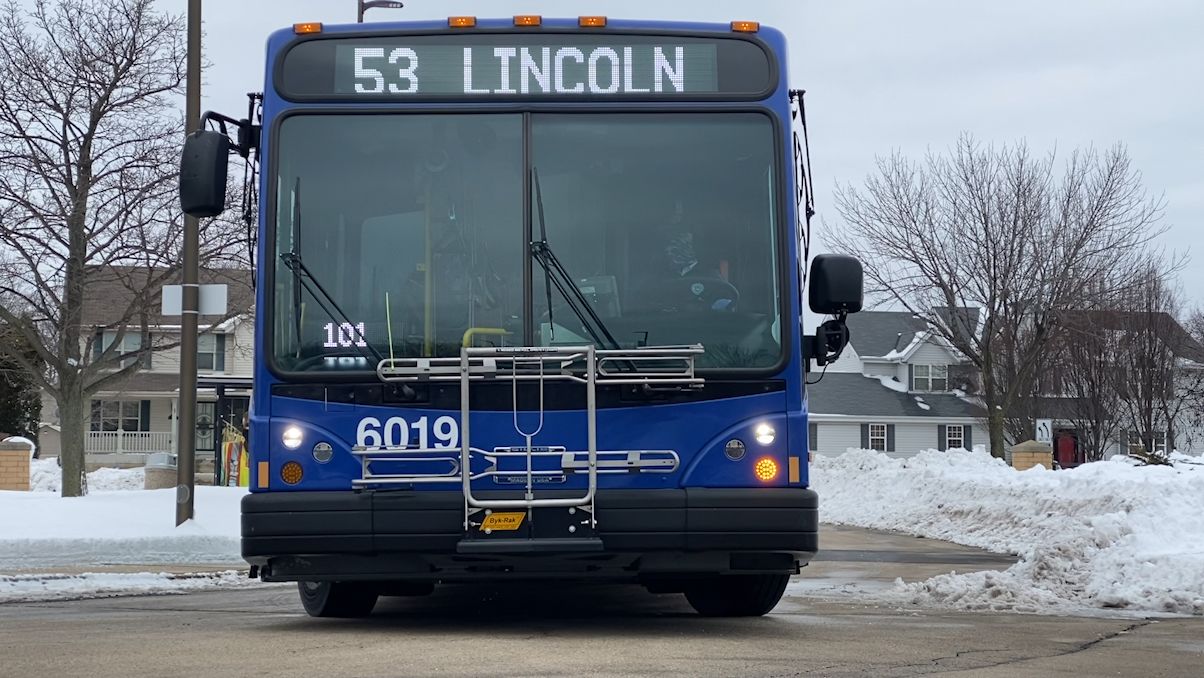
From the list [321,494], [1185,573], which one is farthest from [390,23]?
[1185,573]

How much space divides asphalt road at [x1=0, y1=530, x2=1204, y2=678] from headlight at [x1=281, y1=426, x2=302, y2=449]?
3.27 feet

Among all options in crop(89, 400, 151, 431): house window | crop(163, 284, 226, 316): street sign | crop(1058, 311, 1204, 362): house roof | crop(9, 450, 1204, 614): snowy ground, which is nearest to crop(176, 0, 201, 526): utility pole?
crop(163, 284, 226, 316): street sign

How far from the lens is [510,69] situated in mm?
8188

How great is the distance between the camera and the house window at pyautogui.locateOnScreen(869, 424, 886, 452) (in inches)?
2415

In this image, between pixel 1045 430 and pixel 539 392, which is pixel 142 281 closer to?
pixel 539 392

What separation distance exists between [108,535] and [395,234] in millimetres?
9161

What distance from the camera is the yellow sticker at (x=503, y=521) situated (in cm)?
760

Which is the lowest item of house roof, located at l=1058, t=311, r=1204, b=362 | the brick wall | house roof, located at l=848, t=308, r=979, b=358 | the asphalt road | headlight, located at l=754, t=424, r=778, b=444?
the asphalt road

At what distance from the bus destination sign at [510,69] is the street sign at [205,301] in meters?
7.71

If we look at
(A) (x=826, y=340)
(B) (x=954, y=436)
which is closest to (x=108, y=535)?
(A) (x=826, y=340)

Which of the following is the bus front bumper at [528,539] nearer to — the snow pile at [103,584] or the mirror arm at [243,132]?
the mirror arm at [243,132]

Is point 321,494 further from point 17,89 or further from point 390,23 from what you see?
point 17,89

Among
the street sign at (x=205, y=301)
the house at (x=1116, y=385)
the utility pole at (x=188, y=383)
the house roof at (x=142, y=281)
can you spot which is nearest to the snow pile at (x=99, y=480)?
the house roof at (x=142, y=281)

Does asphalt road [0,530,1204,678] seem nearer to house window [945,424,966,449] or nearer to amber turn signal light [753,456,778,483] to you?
amber turn signal light [753,456,778,483]
